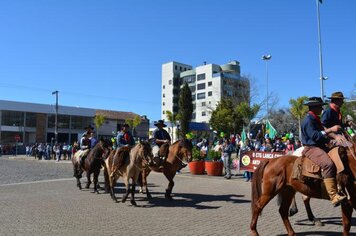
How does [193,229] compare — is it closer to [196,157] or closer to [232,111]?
[196,157]

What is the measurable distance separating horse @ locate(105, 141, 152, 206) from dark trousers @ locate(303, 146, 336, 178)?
5613 millimetres

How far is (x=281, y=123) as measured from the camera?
79250 millimetres

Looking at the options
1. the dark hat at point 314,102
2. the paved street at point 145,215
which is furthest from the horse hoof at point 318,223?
the dark hat at point 314,102

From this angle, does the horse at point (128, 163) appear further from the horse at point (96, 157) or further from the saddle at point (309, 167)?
the saddle at point (309, 167)

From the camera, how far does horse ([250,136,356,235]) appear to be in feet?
22.1

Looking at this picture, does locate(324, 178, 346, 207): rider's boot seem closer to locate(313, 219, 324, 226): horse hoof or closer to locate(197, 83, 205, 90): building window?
locate(313, 219, 324, 226): horse hoof

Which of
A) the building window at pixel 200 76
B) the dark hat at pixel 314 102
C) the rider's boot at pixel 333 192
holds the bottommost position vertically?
the rider's boot at pixel 333 192

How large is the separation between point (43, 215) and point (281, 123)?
74360 millimetres

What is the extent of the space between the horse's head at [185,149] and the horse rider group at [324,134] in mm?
5939

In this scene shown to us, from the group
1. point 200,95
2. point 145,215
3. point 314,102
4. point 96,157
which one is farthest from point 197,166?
point 200,95

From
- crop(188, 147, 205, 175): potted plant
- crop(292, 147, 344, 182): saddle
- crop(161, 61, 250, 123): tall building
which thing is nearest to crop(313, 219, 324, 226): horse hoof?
crop(292, 147, 344, 182): saddle

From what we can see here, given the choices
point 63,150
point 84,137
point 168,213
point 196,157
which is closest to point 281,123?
point 63,150

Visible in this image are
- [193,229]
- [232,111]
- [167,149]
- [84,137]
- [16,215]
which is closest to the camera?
[193,229]

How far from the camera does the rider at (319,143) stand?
21.7 feet
